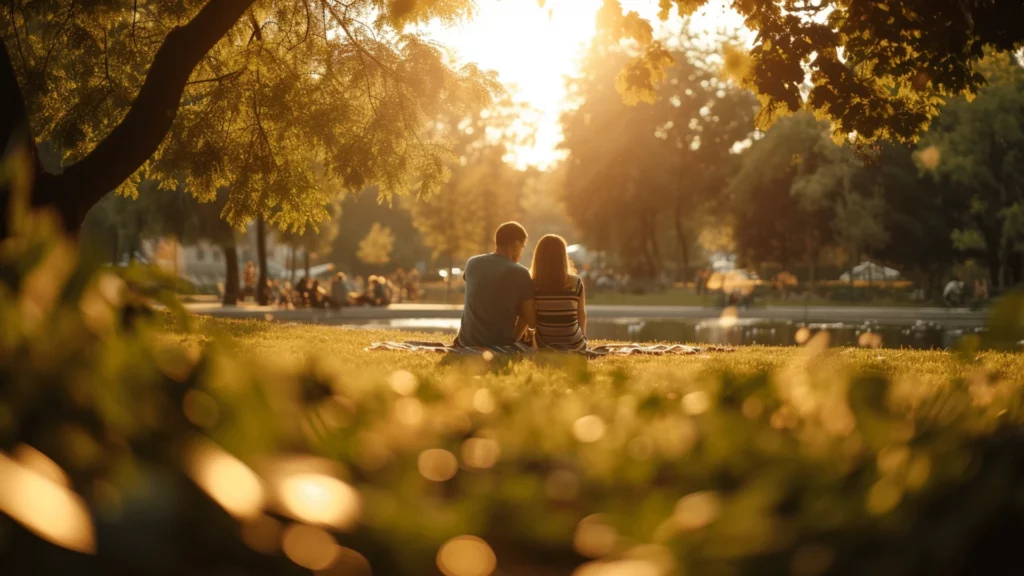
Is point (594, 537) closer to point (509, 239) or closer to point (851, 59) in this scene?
point (509, 239)

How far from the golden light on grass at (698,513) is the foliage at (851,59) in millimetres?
9127

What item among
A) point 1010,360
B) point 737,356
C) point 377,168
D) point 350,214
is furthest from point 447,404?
point 350,214

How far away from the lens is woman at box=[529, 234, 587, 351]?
Answer: 11.3m

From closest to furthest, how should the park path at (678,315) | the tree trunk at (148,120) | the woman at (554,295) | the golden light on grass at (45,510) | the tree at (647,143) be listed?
the golden light on grass at (45,510)
the tree trunk at (148,120)
the woman at (554,295)
the park path at (678,315)
the tree at (647,143)

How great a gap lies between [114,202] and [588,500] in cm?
4038

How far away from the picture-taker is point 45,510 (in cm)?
80

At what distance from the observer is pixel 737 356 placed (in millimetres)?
12703

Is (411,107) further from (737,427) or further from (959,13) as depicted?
(737,427)

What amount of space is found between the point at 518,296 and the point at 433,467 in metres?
10.1

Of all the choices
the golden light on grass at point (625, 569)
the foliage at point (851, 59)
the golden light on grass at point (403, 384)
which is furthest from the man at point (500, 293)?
the golden light on grass at point (625, 569)

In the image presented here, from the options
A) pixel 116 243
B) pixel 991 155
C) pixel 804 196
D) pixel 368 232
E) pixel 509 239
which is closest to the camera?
pixel 509 239

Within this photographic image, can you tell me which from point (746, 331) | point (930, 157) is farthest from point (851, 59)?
point (930, 157)

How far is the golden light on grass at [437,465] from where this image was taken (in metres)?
1.10

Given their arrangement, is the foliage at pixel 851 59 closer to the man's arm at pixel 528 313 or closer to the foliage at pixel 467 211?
the man's arm at pixel 528 313
